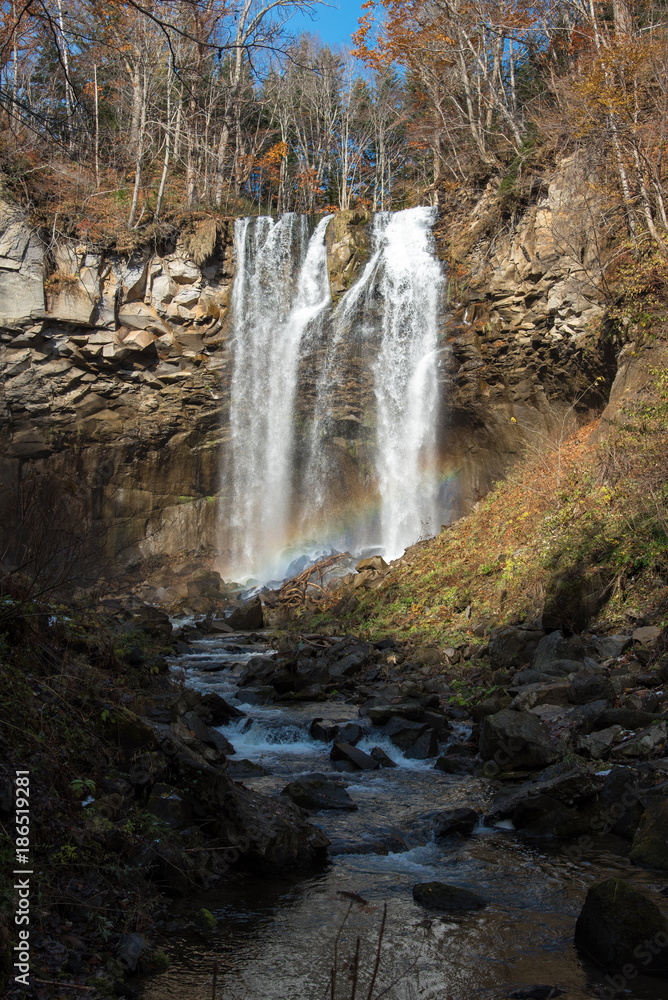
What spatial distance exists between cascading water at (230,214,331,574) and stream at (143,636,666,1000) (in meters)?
15.6

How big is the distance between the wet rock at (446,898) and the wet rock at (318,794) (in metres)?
1.50

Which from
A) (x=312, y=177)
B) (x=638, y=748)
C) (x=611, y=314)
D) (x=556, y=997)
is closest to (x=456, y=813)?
(x=638, y=748)

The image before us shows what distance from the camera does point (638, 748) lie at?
17.8 ft

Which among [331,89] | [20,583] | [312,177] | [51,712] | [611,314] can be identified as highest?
[331,89]

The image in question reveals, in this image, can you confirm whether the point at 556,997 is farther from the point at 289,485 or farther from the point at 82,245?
the point at 82,245

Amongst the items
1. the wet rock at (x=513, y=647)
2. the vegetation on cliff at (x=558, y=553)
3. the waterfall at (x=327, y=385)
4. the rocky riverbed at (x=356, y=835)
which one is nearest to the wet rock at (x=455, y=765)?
the rocky riverbed at (x=356, y=835)

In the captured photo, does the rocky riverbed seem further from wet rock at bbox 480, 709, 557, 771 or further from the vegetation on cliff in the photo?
the vegetation on cliff

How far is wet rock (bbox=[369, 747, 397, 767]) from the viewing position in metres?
6.52

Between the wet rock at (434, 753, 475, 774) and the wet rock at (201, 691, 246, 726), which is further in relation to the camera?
the wet rock at (201, 691, 246, 726)

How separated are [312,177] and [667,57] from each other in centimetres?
2023

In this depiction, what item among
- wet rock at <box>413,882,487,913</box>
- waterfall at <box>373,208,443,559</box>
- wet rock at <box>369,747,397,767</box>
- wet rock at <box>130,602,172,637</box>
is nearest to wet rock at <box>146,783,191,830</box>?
wet rock at <box>413,882,487,913</box>

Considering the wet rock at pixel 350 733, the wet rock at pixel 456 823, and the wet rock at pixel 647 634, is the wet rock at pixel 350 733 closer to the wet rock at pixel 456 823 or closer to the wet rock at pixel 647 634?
the wet rock at pixel 456 823

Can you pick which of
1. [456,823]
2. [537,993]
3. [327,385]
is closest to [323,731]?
[456,823]

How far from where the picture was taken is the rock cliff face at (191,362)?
52.8ft
